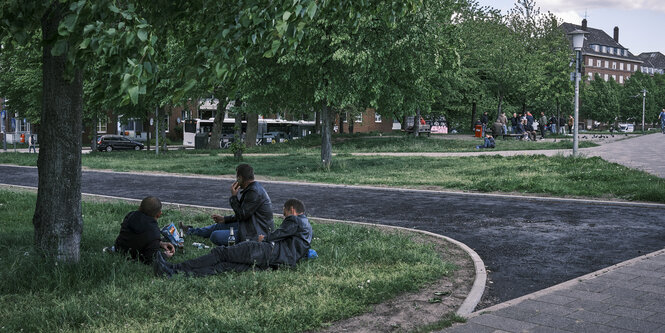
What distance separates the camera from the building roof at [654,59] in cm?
14088

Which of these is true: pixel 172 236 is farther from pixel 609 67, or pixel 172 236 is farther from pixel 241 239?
pixel 609 67

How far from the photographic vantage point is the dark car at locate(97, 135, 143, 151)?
5197 centimetres

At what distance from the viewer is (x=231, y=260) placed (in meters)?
6.60

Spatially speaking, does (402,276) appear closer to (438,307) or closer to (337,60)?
(438,307)

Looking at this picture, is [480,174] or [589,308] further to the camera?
[480,174]

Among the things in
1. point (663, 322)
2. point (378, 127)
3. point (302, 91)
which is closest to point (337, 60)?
point (302, 91)

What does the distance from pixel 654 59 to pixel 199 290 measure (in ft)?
530

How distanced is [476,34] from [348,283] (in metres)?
44.7

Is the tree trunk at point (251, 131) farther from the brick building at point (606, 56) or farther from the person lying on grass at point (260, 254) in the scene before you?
the brick building at point (606, 56)

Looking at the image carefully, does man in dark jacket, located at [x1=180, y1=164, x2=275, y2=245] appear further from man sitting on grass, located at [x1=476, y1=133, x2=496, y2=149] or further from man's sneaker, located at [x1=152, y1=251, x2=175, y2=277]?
man sitting on grass, located at [x1=476, y1=133, x2=496, y2=149]

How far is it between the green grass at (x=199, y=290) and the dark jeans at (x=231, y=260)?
0.16m

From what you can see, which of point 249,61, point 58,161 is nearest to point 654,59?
point 249,61

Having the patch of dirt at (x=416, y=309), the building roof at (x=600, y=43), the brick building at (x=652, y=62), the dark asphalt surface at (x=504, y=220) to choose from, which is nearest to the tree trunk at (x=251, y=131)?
the dark asphalt surface at (x=504, y=220)

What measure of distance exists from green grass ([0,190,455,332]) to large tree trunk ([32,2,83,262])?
0.85ft
